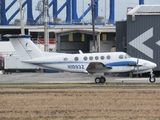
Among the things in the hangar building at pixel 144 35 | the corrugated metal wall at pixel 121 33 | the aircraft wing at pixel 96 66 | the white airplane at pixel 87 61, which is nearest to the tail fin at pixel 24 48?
the white airplane at pixel 87 61

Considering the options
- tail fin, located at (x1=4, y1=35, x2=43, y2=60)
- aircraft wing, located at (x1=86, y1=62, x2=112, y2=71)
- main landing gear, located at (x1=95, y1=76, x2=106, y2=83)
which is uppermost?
tail fin, located at (x1=4, y1=35, x2=43, y2=60)

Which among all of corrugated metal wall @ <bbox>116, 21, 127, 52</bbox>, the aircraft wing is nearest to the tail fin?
the aircraft wing

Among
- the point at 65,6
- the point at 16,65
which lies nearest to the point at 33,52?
the point at 16,65

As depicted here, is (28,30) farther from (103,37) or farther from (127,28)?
(127,28)

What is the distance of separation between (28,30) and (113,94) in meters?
61.4

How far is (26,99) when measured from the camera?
1938 centimetres

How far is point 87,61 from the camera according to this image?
3136cm

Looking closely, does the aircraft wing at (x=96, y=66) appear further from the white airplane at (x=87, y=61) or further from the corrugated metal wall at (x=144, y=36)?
the corrugated metal wall at (x=144, y=36)

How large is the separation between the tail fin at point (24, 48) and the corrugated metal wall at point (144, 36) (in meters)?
14.4

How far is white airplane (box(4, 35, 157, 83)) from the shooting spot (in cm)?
3088

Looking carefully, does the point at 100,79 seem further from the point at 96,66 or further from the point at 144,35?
the point at 144,35

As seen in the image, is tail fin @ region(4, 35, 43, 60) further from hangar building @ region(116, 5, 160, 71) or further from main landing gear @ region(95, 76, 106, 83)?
hangar building @ region(116, 5, 160, 71)

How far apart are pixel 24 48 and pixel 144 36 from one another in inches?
609

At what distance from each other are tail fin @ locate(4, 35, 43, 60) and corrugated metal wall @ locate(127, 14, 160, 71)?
47.1ft
